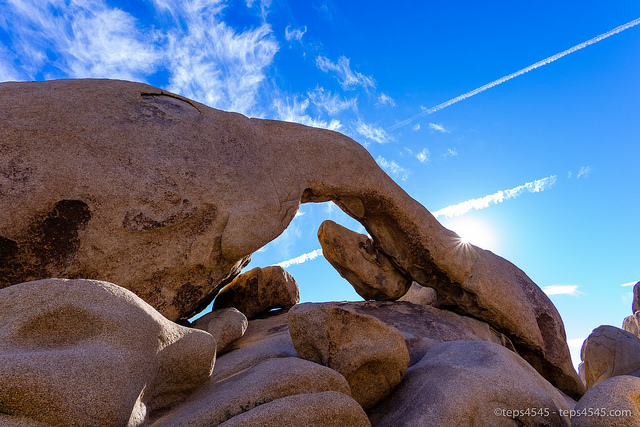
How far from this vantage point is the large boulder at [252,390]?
310cm

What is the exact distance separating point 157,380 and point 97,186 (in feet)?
9.30

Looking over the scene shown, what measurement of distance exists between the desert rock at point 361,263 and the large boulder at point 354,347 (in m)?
4.09

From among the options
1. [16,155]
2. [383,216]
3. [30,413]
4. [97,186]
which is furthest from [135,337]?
[383,216]

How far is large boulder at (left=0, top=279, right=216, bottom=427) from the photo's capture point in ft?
8.41

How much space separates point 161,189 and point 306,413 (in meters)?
3.86

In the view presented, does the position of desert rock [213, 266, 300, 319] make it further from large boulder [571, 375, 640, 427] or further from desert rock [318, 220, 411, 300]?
large boulder [571, 375, 640, 427]

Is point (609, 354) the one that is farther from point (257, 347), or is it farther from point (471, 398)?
point (257, 347)

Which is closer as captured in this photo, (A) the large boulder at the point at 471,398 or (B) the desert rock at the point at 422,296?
(A) the large boulder at the point at 471,398

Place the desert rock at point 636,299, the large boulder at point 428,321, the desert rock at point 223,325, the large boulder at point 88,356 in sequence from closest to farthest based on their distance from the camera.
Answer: the large boulder at point 88,356 → the desert rock at point 223,325 → the large boulder at point 428,321 → the desert rock at point 636,299

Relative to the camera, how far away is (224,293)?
8.76 meters

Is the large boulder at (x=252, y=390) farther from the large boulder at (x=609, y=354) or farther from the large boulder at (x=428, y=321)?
the large boulder at (x=609, y=354)

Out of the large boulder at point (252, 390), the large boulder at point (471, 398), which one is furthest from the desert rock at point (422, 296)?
the large boulder at point (252, 390)

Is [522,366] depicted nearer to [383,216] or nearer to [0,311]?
[383,216]

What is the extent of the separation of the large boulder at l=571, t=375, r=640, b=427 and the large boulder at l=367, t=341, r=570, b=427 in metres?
0.47
